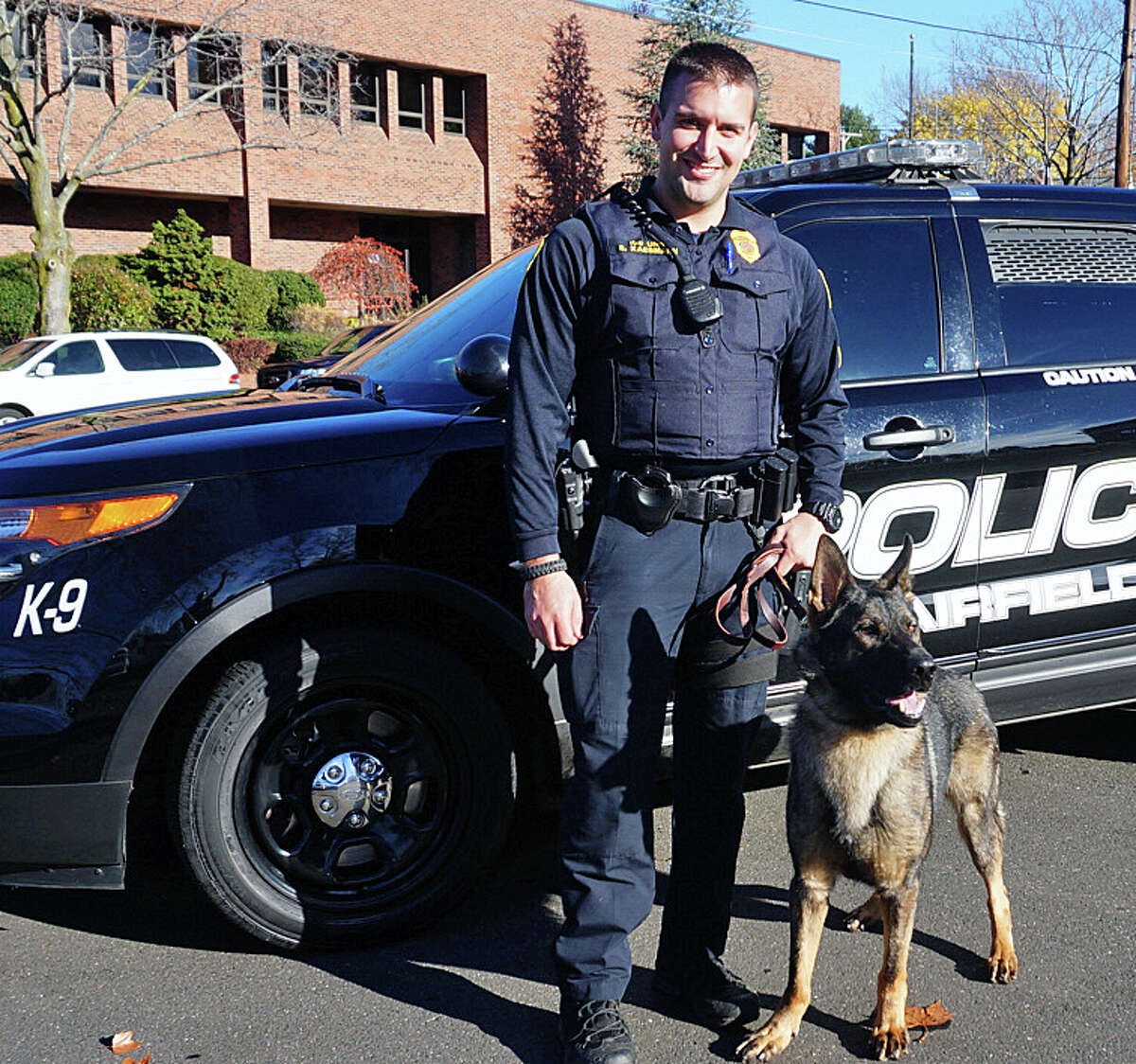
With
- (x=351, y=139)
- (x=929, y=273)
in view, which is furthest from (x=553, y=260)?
(x=351, y=139)

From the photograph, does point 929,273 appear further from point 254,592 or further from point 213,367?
point 213,367

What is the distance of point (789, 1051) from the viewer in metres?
2.90

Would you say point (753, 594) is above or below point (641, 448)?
below

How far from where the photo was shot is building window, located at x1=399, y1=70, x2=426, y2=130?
35812 mm

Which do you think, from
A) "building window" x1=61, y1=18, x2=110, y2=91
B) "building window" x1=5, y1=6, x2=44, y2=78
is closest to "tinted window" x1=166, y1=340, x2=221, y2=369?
"building window" x1=61, y1=18, x2=110, y2=91

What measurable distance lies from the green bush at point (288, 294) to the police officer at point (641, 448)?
2849 cm

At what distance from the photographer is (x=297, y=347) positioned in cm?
2702

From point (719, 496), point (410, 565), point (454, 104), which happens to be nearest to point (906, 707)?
point (719, 496)

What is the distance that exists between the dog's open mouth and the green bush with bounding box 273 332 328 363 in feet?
→ 80.3

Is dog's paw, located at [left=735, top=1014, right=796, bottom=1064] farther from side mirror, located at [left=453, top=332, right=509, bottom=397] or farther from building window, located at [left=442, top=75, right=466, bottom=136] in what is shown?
building window, located at [left=442, top=75, right=466, bottom=136]

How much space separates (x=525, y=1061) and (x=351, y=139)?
33.9 metres

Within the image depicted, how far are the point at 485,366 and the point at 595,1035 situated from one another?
169cm

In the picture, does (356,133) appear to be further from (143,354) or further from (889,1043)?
(889,1043)

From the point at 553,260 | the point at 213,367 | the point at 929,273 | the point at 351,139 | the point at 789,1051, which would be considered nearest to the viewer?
the point at 553,260
